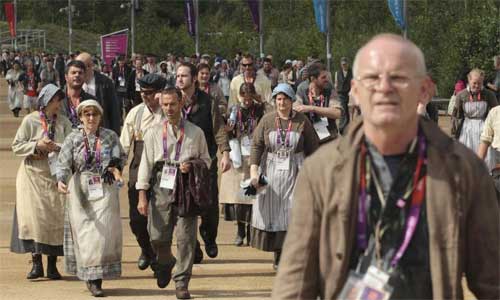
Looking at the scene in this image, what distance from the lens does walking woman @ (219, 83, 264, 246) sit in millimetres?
12781

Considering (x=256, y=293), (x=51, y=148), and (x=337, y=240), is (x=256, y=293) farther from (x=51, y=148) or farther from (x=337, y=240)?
(x=337, y=240)

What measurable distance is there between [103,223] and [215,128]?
1587 millimetres

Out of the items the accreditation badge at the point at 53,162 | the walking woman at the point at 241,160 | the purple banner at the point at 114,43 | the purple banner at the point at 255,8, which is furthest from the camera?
the purple banner at the point at 255,8

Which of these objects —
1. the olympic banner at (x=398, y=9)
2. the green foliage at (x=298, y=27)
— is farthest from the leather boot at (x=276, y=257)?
the green foliage at (x=298, y=27)

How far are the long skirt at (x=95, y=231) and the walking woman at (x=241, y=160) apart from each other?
2.66 meters

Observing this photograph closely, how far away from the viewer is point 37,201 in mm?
11109

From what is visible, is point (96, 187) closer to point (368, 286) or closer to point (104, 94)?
point (104, 94)

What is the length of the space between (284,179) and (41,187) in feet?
6.61

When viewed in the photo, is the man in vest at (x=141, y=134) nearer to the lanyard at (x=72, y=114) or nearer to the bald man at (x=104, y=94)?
the bald man at (x=104, y=94)

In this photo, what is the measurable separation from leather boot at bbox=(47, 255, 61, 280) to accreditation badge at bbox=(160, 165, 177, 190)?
1635 mm

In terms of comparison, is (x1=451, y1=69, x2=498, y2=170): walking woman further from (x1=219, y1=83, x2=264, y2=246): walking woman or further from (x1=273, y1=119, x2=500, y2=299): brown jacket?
(x1=273, y1=119, x2=500, y2=299): brown jacket

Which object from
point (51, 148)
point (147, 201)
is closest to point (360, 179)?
point (147, 201)

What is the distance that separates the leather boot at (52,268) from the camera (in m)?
11.2

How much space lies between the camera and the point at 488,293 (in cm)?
424
